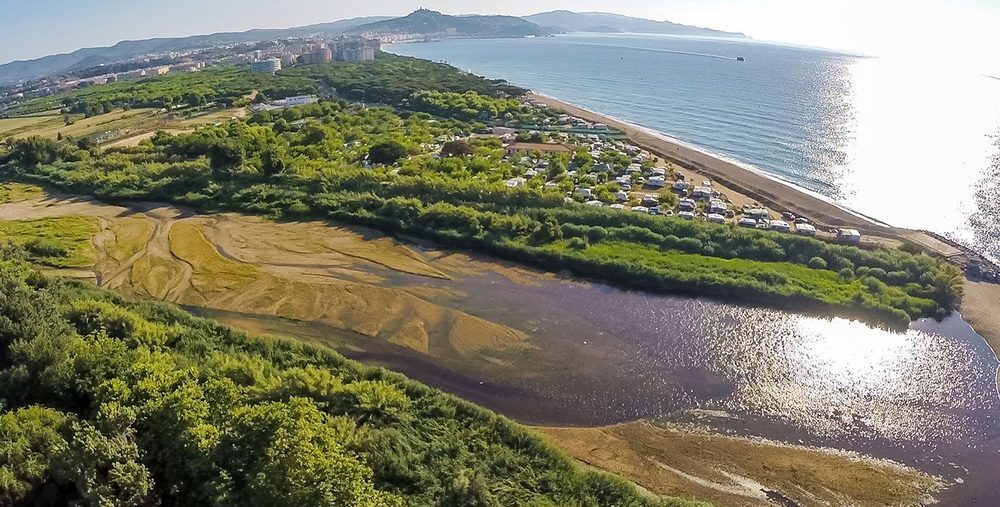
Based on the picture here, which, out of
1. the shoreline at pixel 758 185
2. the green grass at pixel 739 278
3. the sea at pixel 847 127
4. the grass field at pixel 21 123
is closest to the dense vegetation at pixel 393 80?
the sea at pixel 847 127

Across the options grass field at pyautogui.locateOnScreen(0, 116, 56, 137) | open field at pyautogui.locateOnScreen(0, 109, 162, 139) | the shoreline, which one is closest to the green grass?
the shoreline

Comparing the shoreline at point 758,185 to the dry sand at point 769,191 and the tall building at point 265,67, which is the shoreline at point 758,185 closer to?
the dry sand at point 769,191

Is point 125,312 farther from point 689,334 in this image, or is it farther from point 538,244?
point 689,334

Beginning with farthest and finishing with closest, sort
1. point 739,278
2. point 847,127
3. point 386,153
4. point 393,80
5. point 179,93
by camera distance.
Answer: point 393,80 < point 179,93 < point 847,127 < point 386,153 < point 739,278

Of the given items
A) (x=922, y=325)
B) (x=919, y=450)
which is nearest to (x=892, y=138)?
(x=922, y=325)

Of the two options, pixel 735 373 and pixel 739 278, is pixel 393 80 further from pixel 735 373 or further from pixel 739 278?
pixel 735 373

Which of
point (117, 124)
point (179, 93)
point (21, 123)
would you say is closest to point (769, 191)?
point (117, 124)

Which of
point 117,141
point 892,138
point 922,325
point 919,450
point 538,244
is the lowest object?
point 919,450
